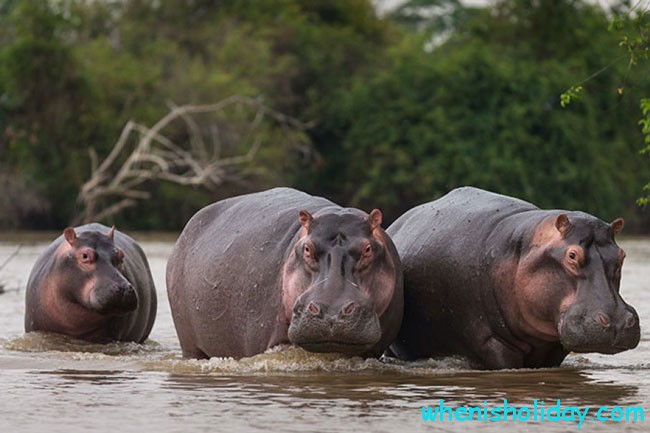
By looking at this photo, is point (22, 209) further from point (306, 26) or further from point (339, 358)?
point (339, 358)

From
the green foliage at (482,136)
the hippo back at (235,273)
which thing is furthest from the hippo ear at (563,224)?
the green foliage at (482,136)

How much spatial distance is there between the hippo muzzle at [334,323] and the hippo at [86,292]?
2766 mm

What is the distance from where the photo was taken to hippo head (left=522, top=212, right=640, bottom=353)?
697 cm

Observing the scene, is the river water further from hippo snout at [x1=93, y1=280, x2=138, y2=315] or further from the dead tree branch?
the dead tree branch

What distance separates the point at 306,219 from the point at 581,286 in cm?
134

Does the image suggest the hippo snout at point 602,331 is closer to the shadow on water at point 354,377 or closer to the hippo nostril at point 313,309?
the shadow on water at point 354,377

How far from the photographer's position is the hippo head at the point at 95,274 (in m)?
9.38

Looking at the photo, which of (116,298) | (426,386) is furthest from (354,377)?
(116,298)

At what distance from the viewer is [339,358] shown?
7449 mm

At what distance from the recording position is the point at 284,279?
23.8 ft

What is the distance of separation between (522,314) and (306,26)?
38.3m

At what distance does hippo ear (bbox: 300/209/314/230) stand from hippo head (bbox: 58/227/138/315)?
8.03ft

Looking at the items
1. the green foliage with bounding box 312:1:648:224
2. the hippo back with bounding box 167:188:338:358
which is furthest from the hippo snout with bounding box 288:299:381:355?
the green foliage with bounding box 312:1:648:224

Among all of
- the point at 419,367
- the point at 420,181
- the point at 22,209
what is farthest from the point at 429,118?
the point at 419,367
